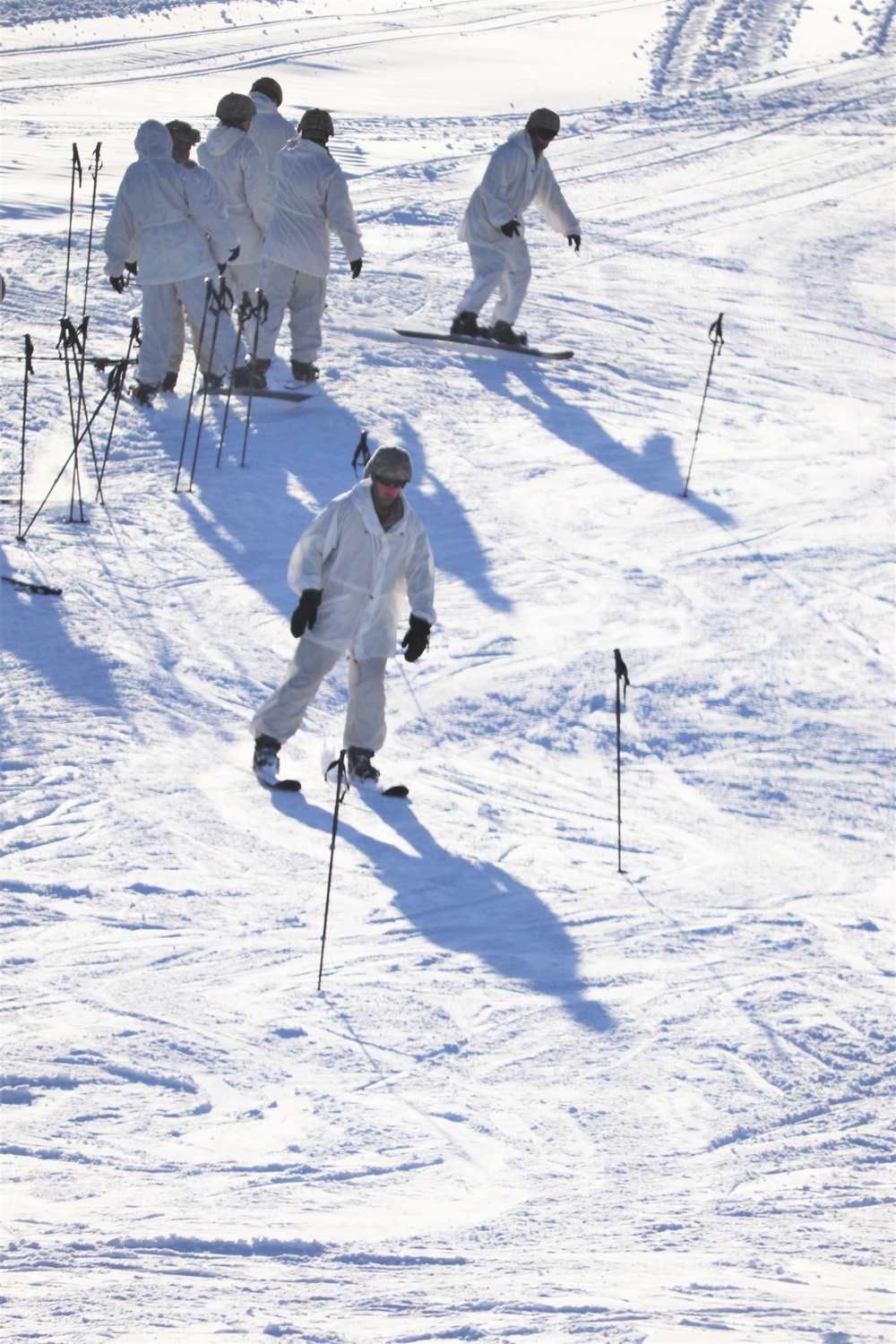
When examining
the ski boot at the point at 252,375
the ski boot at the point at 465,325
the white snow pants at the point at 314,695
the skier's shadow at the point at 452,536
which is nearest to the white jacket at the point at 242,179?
the ski boot at the point at 252,375

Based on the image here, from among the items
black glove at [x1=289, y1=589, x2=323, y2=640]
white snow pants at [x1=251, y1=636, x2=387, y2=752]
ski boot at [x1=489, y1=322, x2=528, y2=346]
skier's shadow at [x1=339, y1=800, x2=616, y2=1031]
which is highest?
ski boot at [x1=489, y1=322, x2=528, y2=346]

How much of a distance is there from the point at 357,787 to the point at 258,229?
5.26 m

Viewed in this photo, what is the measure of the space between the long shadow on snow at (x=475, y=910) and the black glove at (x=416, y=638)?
65cm

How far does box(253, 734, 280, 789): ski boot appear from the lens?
226 inches

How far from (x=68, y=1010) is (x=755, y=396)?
736 centimetres

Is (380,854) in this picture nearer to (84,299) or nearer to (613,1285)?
(613,1285)

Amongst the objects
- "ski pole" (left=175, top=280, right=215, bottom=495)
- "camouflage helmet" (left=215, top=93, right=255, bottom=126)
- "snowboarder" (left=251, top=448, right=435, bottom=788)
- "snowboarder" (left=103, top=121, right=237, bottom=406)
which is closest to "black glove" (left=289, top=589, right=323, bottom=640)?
"snowboarder" (left=251, top=448, right=435, bottom=788)

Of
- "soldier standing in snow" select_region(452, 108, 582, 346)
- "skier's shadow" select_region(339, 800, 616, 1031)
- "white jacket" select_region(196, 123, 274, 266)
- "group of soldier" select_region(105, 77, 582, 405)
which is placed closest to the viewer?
"skier's shadow" select_region(339, 800, 616, 1031)

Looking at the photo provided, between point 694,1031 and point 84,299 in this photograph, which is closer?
point 694,1031

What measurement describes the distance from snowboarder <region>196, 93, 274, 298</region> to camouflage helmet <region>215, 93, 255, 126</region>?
0.09ft

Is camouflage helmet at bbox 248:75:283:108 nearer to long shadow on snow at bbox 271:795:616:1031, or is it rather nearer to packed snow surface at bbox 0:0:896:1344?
packed snow surface at bbox 0:0:896:1344

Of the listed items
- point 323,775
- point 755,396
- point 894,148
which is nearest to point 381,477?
point 323,775

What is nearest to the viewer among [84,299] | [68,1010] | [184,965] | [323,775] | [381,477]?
[68,1010]

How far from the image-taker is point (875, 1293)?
3588 mm
